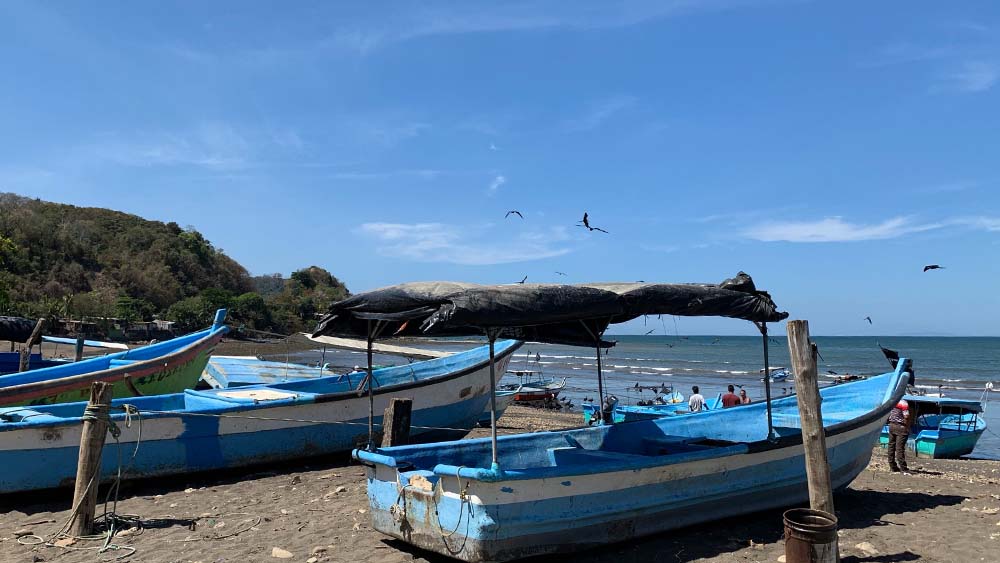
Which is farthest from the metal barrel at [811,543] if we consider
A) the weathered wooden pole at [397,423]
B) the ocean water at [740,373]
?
the ocean water at [740,373]

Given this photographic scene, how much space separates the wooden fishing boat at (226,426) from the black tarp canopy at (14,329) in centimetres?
1138

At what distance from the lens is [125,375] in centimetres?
1236

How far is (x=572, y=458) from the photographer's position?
7.84 meters

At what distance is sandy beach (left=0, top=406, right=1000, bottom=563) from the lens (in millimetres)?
6707

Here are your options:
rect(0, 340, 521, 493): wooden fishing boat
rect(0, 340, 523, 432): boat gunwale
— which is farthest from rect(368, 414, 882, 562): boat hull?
rect(0, 340, 523, 432): boat gunwale

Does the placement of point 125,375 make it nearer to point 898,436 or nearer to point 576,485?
point 576,485

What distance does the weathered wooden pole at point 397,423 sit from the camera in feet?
26.4

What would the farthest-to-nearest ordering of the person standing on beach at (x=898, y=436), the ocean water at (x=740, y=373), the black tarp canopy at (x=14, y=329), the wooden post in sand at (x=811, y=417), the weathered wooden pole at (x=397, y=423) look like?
the ocean water at (x=740, y=373) < the black tarp canopy at (x=14, y=329) < the person standing on beach at (x=898, y=436) < the weathered wooden pole at (x=397, y=423) < the wooden post in sand at (x=811, y=417)

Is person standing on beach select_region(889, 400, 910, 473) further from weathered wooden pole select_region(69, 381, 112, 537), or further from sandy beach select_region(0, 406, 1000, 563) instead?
weathered wooden pole select_region(69, 381, 112, 537)

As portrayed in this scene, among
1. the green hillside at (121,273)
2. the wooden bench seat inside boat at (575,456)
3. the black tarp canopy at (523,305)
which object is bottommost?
the wooden bench seat inside boat at (575,456)

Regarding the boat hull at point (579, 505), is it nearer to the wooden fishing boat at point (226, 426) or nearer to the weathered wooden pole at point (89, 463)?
the weathered wooden pole at point (89, 463)

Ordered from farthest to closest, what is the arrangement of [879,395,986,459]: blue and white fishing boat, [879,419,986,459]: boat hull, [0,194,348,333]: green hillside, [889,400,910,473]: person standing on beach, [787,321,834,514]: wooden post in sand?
[0,194,348,333]: green hillside → [879,395,986,459]: blue and white fishing boat → [879,419,986,459]: boat hull → [889,400,910,473]: person standing on beach → [787,321,834,514]: wooden post in sand

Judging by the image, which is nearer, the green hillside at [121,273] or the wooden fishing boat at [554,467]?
the wooden fishing boat at [554,467]

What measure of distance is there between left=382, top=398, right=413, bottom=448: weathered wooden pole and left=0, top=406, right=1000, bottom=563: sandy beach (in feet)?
3.07
